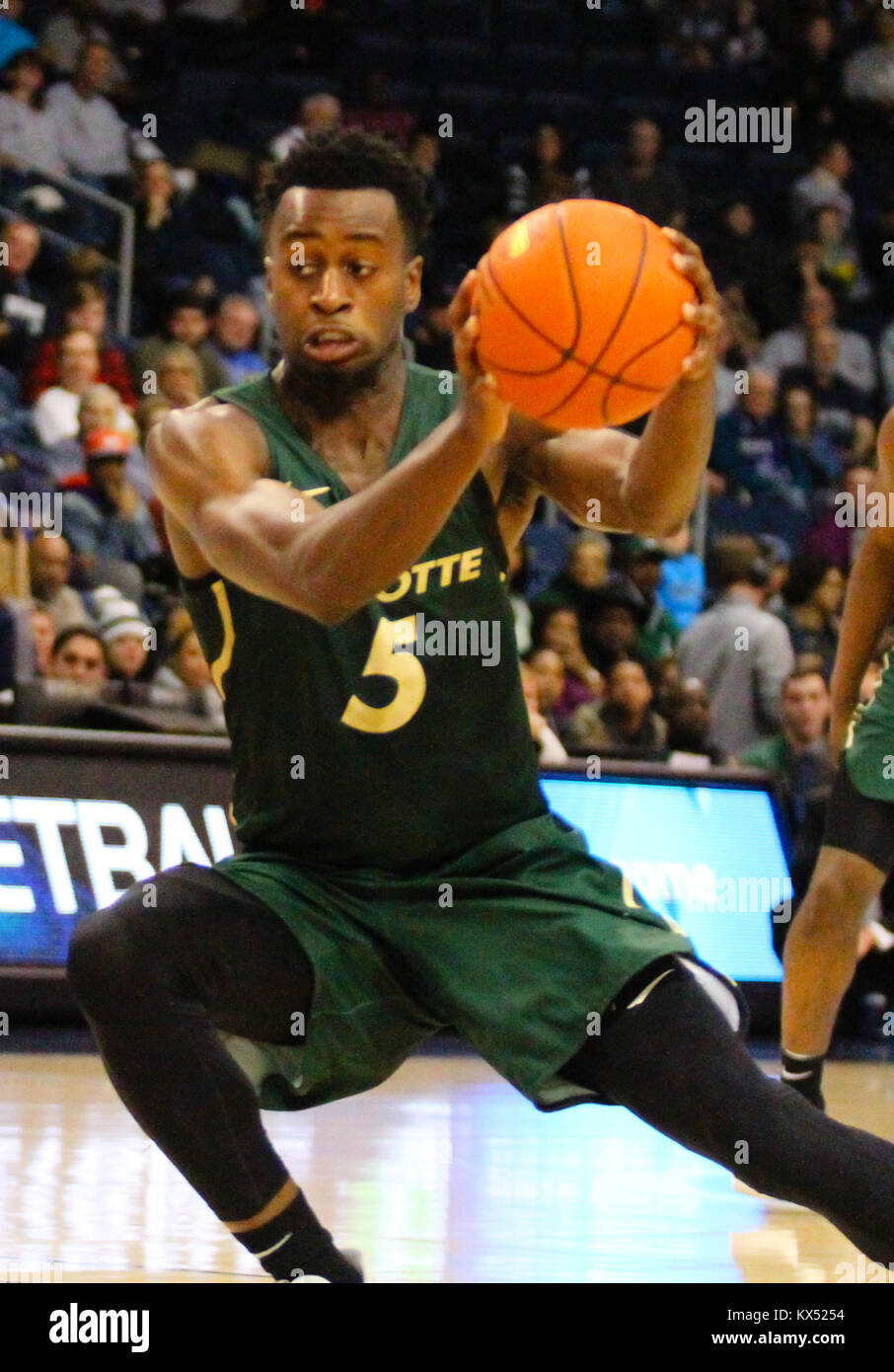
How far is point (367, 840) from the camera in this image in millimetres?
3025

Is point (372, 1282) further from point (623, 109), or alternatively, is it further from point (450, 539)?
point (623, 109)

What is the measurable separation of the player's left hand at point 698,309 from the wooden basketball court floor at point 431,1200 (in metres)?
1.48

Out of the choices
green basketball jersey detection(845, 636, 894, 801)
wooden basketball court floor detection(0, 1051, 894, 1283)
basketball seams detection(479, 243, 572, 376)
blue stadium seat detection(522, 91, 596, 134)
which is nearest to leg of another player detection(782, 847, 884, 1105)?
green basketball jersey detection(845, 636, 894, 801)

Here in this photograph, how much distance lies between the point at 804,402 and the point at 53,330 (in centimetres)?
452

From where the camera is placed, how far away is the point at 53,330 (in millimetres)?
10258

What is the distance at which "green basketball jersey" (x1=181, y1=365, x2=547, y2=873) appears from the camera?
9.94 ft

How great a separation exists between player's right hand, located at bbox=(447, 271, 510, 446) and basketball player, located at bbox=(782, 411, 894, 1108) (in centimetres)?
219

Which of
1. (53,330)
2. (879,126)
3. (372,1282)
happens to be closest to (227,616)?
(372,1282)

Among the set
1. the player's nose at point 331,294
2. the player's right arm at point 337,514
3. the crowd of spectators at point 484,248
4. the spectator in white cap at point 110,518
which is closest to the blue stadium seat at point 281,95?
the crowd of spectators at point 484,248

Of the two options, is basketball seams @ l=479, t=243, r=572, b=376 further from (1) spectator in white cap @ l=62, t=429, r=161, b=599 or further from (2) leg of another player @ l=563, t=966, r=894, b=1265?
(1) spectator in white cap @ l=62, t=429, r=161, b=599

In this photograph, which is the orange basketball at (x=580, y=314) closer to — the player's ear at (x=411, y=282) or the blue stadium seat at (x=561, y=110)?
the player's ear at (x=411, y=282)

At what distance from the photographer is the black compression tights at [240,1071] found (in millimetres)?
2719

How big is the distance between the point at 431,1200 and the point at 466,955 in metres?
1.45

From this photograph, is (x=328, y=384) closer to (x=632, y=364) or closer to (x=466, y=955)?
(x=632, y=364)
